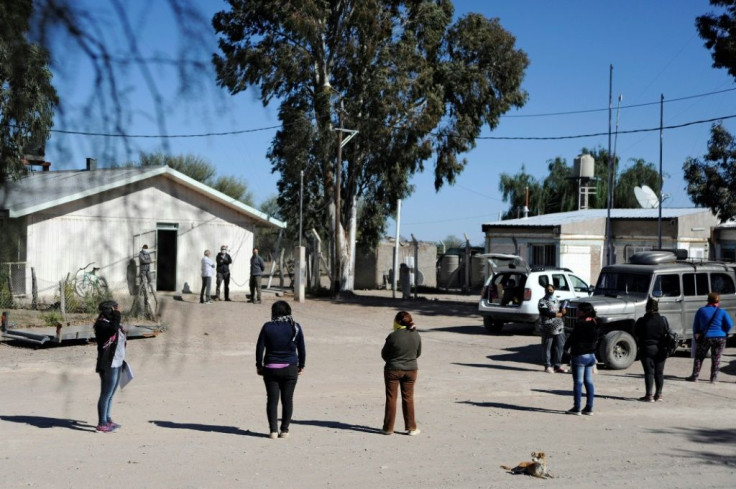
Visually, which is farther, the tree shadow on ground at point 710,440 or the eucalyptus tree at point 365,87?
the tree shadow on ground at point 710,440

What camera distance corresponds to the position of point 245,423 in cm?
1055

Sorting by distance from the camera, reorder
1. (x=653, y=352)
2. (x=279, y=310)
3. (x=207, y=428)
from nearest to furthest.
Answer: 1. (x=279, y=310)
2. (x=207, y=428)
3. (x=653, y=352)

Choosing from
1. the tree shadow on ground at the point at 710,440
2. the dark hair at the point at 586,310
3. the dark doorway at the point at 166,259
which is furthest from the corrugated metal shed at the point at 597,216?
the dark doorway at the point at 166,259

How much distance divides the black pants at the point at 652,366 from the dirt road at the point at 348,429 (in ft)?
0.93

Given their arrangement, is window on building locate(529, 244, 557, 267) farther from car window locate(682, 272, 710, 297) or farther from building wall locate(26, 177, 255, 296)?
building wall locate(26, 177, 255, 296)

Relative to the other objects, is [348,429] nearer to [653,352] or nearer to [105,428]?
[105,428]

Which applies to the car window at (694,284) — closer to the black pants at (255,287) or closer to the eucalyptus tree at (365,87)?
the eucalyptus tree at (365,87)

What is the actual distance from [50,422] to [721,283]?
13168 mm

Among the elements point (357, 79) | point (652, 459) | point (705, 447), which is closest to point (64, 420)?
point (652, 459)

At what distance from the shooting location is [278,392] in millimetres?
9758

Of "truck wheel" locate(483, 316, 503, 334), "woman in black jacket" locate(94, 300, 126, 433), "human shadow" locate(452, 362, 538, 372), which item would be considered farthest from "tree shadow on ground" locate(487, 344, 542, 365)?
"woman in black jacket" locate(94, 300, 126, 433)

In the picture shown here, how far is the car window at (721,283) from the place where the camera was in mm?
17438

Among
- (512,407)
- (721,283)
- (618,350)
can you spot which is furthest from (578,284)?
(512,407)

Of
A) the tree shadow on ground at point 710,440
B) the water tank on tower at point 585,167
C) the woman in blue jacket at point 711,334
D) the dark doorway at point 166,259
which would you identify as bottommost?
the tree shadow on ground at point 710,440
